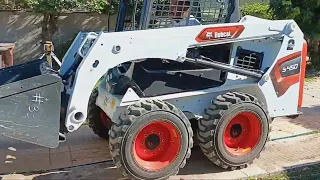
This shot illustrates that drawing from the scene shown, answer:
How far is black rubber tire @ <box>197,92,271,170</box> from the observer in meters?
5.06

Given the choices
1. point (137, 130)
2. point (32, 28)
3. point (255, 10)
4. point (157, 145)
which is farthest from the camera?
point (255, 10)

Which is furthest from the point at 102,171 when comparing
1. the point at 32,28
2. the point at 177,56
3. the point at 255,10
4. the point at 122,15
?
the point at 255,10

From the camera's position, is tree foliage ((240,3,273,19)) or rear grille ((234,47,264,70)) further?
tree foliage ((240,3,273,19))

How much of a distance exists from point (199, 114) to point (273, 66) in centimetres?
107

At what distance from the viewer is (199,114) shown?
17.3 feet

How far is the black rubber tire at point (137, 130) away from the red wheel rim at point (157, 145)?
6cm

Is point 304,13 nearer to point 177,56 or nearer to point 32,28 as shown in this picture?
point 177,56

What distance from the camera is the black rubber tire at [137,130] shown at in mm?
4621

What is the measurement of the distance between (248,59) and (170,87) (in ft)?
3.55

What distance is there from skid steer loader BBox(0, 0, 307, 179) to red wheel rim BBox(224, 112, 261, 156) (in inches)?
0.5

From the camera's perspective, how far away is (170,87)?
5.21 metres

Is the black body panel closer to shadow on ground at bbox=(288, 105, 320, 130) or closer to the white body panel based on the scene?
the white body panel

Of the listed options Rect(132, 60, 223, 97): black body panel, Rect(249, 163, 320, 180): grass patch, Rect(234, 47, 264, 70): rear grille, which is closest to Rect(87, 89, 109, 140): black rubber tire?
Rect(132, 60, 223, 97): black body panel

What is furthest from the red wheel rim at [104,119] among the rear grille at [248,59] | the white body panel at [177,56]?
the rear grille at [248,59]
